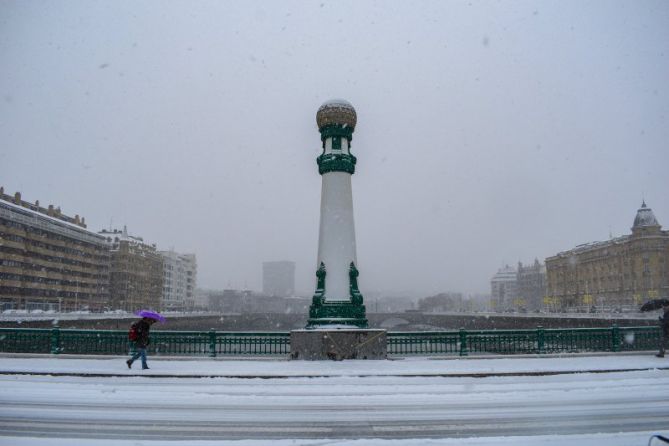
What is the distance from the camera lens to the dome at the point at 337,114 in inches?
782

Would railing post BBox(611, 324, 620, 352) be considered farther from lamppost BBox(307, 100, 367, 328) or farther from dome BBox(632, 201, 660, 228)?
dome BBox(632, 201, 660, 228)

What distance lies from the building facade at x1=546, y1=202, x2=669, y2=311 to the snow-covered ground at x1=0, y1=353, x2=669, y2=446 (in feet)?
273

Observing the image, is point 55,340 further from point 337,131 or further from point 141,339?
point 337,131

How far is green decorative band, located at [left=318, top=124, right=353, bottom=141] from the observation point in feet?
65.2

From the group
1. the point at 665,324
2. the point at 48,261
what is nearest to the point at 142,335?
the point at 665,324

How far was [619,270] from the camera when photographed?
113m

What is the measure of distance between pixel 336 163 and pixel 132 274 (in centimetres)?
12225

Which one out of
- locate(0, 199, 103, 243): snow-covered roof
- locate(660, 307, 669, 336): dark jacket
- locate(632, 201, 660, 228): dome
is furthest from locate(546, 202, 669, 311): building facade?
locate(0, 199, 103, 243): snow-covered roof

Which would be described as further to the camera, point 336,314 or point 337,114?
point 337,114

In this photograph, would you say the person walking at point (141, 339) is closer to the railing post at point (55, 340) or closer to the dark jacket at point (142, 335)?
the dark jacket at point (142, 335)

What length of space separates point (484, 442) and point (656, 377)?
30.8ft

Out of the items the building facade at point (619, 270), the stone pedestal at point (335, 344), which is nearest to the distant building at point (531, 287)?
the building facade at point (619, 270)

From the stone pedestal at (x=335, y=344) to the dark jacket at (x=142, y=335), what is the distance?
4.85m

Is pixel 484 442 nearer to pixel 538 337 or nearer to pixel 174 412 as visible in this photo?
pixel 174 412
